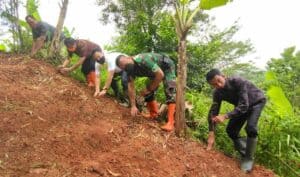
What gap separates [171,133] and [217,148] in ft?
2.32

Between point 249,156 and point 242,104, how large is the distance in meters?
0.62

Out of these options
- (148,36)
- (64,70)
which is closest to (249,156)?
(64,70)

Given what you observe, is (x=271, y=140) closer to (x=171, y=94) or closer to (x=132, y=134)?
(x=171, y=94)

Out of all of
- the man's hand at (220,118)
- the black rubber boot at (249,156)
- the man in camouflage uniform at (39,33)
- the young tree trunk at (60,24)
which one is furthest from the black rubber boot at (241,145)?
the man in camouflage uniform at (39,33)

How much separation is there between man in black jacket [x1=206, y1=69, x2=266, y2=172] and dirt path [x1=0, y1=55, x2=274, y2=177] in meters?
0.19

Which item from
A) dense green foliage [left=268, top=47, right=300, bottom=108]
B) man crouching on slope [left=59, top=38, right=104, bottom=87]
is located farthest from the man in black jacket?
dense green foliage [left=268, top=47, right=300, bottom=108]

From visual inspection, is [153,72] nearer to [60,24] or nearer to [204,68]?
[60,24]

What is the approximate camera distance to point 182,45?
14.8 ft

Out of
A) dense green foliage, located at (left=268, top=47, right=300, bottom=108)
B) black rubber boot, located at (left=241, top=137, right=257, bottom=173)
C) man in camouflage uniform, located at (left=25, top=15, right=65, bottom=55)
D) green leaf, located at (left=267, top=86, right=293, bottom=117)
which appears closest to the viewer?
black rubber boot, located at (left=241, top=137, right=257, bottom=173)

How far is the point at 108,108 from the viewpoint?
5320 millimetres

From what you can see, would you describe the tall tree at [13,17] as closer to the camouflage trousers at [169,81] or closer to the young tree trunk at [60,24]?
Result: the young tree trunk at [60,24]

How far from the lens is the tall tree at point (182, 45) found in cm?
450

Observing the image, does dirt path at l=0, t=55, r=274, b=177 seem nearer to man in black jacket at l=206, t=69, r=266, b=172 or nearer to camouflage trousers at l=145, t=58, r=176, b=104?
man in black jacket at l=206, t=69, r=266, b=172

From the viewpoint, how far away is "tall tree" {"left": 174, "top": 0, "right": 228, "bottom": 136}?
14.8 ft
